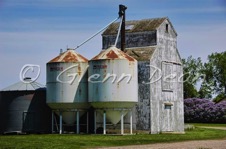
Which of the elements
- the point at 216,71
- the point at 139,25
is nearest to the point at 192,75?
the point at 216,71

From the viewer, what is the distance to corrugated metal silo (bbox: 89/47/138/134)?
39500 mm

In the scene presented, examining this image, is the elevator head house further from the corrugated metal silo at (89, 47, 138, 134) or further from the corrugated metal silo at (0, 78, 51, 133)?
the corrugated metal silo at (0, 78, 51, 133)

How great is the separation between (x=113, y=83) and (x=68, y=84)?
12.2 feet

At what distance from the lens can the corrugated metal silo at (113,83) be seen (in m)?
39.5

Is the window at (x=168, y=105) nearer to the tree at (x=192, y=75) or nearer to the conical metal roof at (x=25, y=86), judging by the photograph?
the conical metal roof at (x=25, y=86)

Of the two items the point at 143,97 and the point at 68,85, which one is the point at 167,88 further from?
the point at 68,85

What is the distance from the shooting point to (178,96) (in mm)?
46188

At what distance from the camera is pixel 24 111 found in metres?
42.6

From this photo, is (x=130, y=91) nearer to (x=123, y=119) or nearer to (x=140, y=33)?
(x=123, y=119)

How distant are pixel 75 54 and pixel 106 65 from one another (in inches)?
142

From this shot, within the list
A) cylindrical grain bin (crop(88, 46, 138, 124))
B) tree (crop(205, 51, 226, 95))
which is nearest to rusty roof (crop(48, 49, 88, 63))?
cylindrical grain bin (crop(88, 46, 138, 124))

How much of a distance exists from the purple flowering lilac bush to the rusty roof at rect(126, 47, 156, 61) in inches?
1066

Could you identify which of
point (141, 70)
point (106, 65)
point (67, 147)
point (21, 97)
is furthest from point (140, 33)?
point (67, 147)

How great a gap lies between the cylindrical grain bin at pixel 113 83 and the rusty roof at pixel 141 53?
8.56ft
